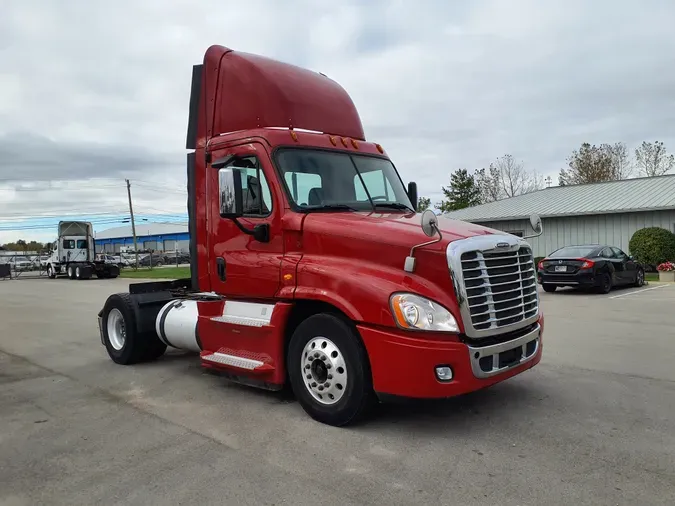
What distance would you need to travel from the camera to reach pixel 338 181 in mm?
5395

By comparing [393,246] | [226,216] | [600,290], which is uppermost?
[226,216]

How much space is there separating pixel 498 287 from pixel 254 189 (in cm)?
240

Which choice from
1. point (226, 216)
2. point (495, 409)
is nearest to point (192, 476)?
point (226, 216)

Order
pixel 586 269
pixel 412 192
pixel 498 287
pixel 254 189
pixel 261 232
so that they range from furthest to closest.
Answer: pixel 586 269 → pixel 412 192 → pixel 254 189 → pixel 261 232 → pixel 498 287

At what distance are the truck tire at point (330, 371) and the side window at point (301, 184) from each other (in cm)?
113

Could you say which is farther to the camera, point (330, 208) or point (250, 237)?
point (250, 237)

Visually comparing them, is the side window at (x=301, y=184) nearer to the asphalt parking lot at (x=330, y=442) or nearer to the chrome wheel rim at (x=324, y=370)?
the chrome wheel rim at (x=324, y=370)

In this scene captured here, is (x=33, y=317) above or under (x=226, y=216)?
under

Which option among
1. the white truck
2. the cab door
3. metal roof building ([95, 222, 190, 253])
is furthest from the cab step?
metal roof building ([95, 222, 190, 253])

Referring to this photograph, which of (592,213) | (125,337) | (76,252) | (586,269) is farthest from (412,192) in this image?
(76,252)

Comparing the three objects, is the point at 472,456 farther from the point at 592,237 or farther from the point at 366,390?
the point at 592,237

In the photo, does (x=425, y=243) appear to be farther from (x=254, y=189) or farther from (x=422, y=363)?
(x=254, y=189)

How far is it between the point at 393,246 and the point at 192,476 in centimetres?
223

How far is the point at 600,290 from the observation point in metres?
15.9
